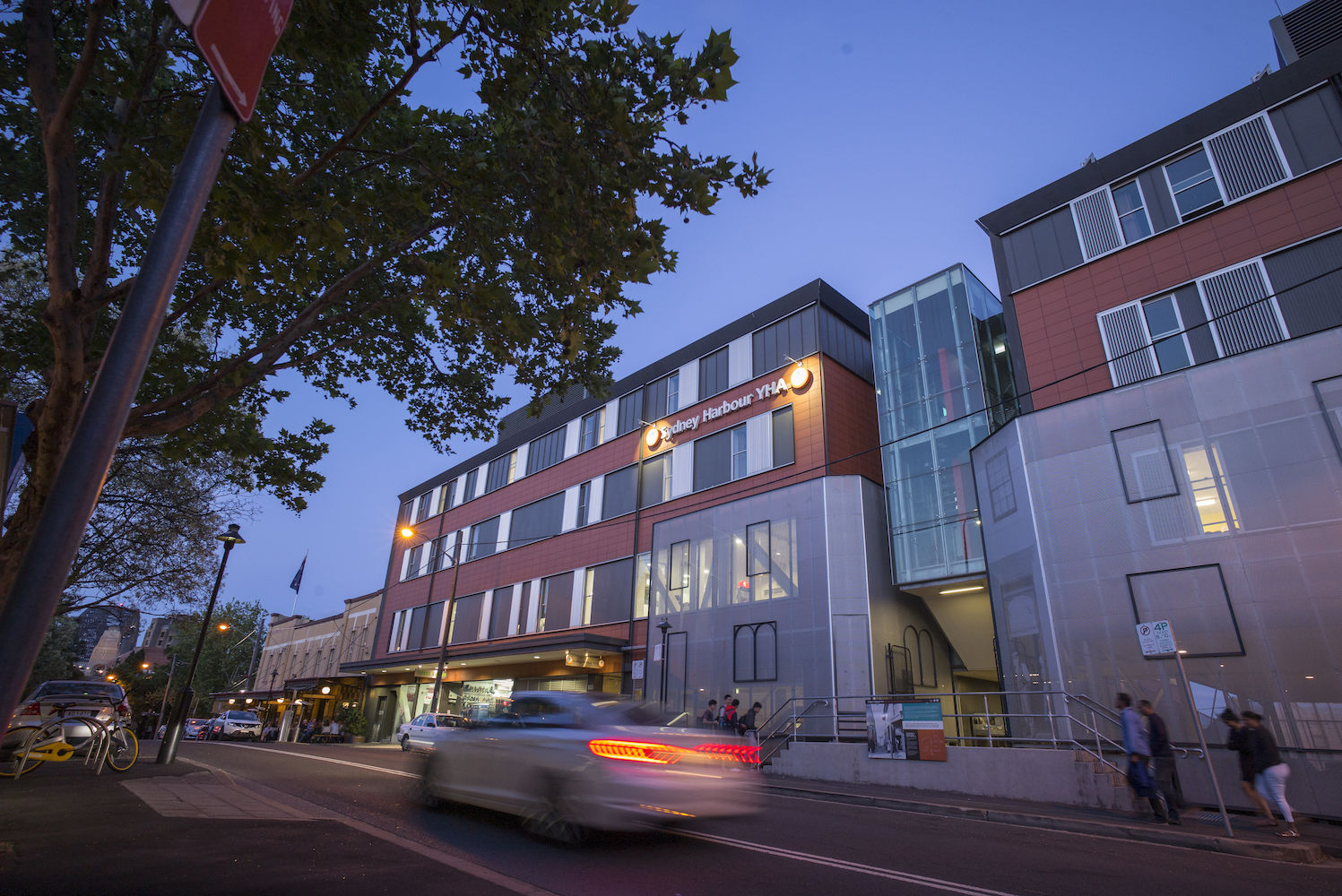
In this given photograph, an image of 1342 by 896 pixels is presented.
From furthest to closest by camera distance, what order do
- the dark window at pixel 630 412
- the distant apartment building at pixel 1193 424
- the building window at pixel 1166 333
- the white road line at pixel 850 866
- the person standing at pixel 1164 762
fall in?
the dark window at pixel 630 412
the building window at pixel 1166 333
the distant apartment building at pixel 1193 424
the person standing at pixel 1164 762
the white road line at pixel 850 866

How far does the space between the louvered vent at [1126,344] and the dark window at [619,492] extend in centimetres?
1899

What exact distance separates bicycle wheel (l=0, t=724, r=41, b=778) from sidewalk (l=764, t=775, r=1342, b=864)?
42.2 feet

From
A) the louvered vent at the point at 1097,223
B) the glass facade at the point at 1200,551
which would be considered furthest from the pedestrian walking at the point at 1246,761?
the louvered vent at the point at 1097,223

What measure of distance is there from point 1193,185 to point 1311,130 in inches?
90.5

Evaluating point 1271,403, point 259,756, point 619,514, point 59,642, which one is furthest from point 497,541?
point 1271,403

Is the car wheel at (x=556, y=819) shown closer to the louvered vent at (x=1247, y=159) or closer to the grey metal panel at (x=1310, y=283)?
the grey metal panel at (x=1310, y=283)

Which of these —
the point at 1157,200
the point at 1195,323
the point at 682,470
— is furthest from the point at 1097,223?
the point at 682,470

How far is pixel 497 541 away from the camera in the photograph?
38812mm

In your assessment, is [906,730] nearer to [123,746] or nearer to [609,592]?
[123,746]

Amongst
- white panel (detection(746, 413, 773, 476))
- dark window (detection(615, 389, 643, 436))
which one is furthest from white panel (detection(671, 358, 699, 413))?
white panel (detection(746, 413, 773, 476))

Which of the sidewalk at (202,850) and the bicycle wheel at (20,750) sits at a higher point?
the bicycle wheel at (20,750)

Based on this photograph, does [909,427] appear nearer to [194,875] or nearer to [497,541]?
[194,875]

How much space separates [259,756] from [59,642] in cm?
3761

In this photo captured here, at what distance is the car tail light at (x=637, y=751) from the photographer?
21.1ft
